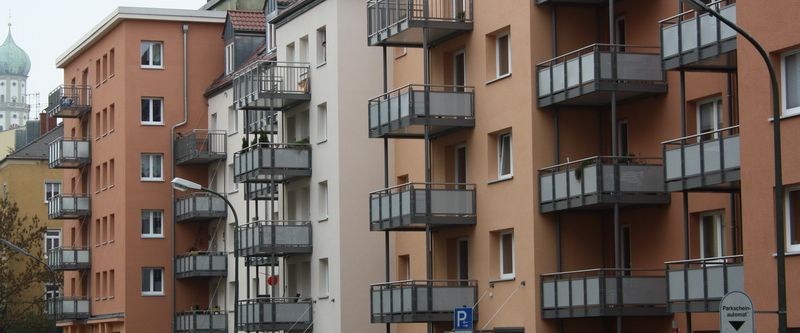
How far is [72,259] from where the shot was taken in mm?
74250

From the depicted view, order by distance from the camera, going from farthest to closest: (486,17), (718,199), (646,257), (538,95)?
(486,17) < (538,95) < (646,257) < (718,199)

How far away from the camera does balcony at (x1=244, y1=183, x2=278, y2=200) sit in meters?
54.4

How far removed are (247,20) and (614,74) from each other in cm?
3409

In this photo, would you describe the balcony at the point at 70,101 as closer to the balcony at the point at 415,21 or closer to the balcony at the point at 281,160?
the balcony at the point at 281,160

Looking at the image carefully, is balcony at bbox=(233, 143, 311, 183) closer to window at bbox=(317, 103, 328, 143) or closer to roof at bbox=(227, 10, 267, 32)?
window at bbox=(317, 103, 328, 143)

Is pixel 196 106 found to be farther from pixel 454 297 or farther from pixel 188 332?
pixel 454 297

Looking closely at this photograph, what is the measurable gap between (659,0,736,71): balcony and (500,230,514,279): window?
896 cm

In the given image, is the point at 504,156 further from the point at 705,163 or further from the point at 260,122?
the point at 260,122

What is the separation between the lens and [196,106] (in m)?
68.1

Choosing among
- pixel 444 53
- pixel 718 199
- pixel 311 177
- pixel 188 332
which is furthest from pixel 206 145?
pixel 718 199

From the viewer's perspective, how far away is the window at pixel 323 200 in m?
50.8

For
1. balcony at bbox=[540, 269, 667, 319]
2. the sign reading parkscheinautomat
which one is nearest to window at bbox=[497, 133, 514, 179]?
balcony at bbox=[540, 269, 667, 319]

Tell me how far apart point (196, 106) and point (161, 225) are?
16.9 feet

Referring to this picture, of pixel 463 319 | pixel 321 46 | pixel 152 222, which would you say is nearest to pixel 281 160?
pixel 321 46
